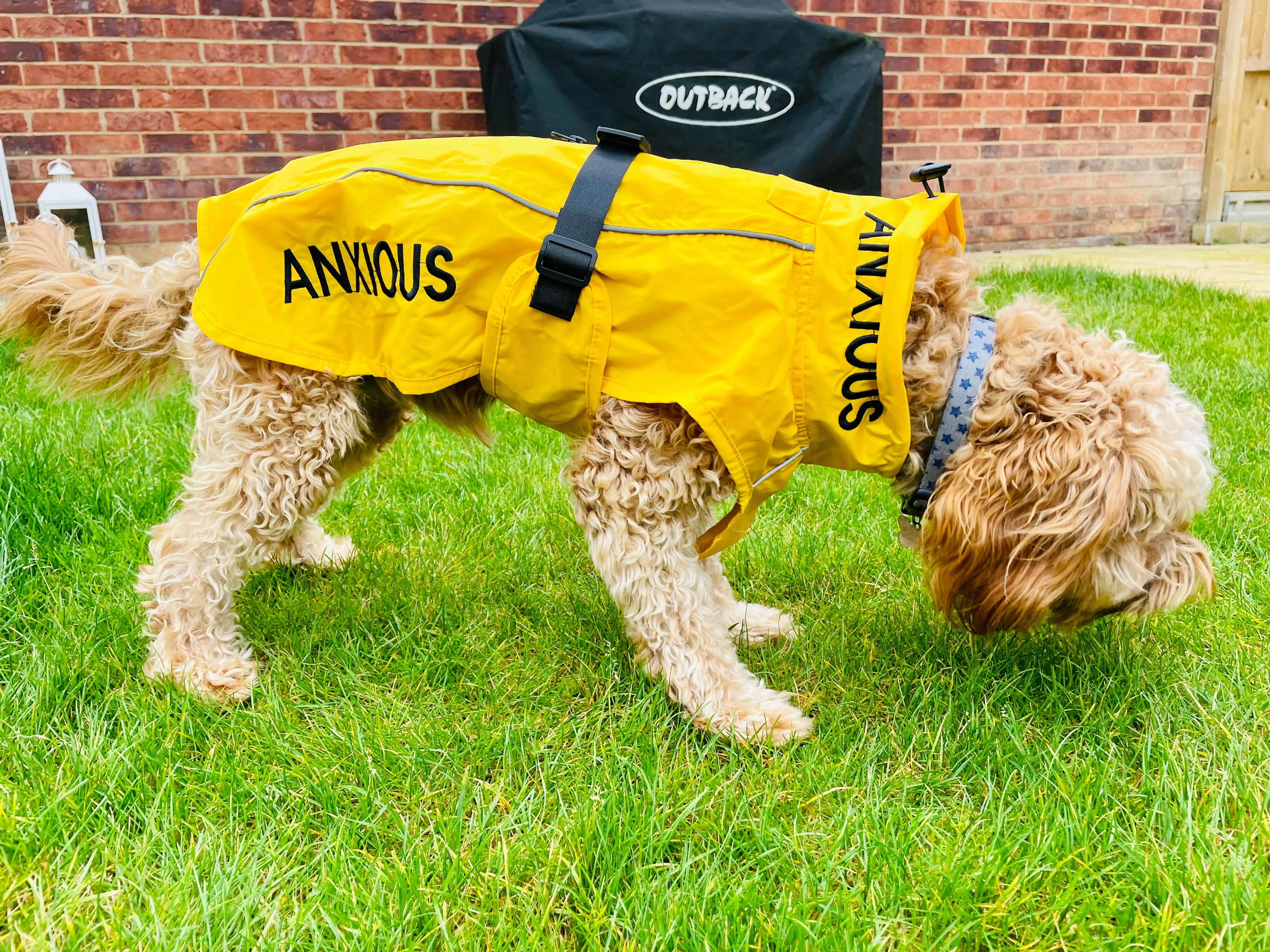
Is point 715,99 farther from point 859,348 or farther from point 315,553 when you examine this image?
point 859,348

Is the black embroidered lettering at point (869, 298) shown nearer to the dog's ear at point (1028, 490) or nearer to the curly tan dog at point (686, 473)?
the curly tan dog at point (686, 473)

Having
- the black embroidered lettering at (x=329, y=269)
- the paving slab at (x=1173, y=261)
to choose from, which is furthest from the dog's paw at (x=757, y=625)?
the paving slab at (x=1173, y=261)

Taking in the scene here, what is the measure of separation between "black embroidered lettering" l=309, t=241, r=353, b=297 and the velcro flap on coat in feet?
1.26

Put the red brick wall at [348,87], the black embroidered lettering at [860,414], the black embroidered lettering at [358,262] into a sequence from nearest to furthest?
the black embroidered lettering at [860,414] → the black embroidered lettering at [358,262] → the red brick wall at [348,87]

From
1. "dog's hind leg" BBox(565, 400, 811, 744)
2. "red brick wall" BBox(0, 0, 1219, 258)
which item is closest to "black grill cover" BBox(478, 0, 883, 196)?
"red brick wall" BBox(0, 0, 1219, 258)

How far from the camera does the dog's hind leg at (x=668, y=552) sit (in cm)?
227

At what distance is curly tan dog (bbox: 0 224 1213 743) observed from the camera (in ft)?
7.09

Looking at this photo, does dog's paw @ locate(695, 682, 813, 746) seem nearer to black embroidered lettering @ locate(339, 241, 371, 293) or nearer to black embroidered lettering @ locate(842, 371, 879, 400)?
black embroidered lettering @ locate(842, 371, 879, 400)

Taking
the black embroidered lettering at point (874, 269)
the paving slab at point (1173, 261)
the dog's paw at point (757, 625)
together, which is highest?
the black embroidered lettering at point (874, 269)

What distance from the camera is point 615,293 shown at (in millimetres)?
2205

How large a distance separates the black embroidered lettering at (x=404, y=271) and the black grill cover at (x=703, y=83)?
383 centimetres

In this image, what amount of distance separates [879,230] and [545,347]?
31.2 inches

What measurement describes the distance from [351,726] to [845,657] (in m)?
1.32

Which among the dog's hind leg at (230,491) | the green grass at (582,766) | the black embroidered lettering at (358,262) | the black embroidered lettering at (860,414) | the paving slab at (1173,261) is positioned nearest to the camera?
the green grass at (582,766)
